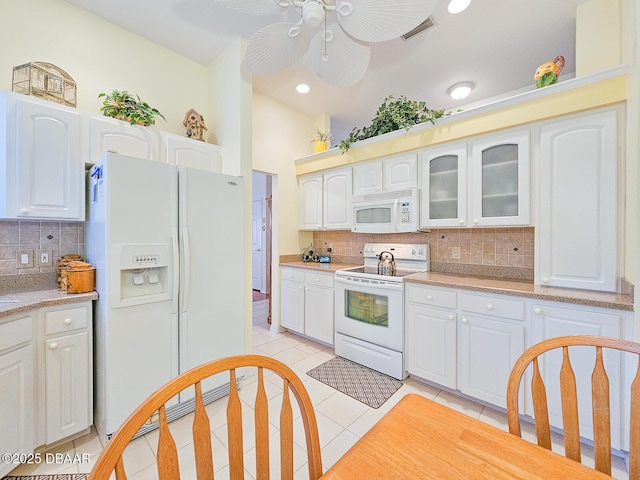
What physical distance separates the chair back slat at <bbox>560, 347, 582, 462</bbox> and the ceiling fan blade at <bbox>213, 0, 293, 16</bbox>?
1.90m

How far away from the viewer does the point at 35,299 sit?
1599 millimetres

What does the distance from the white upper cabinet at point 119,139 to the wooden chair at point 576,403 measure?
2596mm

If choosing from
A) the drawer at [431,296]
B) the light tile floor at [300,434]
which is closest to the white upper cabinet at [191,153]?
the light tile floor at [300,434]

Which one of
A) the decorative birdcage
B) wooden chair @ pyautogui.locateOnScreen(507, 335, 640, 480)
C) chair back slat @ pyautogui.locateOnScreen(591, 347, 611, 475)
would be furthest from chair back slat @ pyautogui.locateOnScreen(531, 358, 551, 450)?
the decorative birdcage

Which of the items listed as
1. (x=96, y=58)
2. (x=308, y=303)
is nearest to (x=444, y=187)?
(x=308, y=303)

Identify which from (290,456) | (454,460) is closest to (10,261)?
(290,456)

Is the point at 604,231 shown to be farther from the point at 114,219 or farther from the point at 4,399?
the point at 4,399

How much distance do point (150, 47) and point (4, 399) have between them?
273cm

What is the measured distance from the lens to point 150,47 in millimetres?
2453

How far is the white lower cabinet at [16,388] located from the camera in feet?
4.55

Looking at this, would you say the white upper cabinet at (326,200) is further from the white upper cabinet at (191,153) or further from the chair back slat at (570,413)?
the chair back slat at (570,413)

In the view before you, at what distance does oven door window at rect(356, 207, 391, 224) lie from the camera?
2.90 m

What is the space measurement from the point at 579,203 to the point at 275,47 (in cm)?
221

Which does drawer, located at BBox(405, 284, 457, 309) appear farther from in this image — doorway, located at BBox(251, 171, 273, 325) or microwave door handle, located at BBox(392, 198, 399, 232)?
doorway, located at BBox(251, 171, 273, 325)
